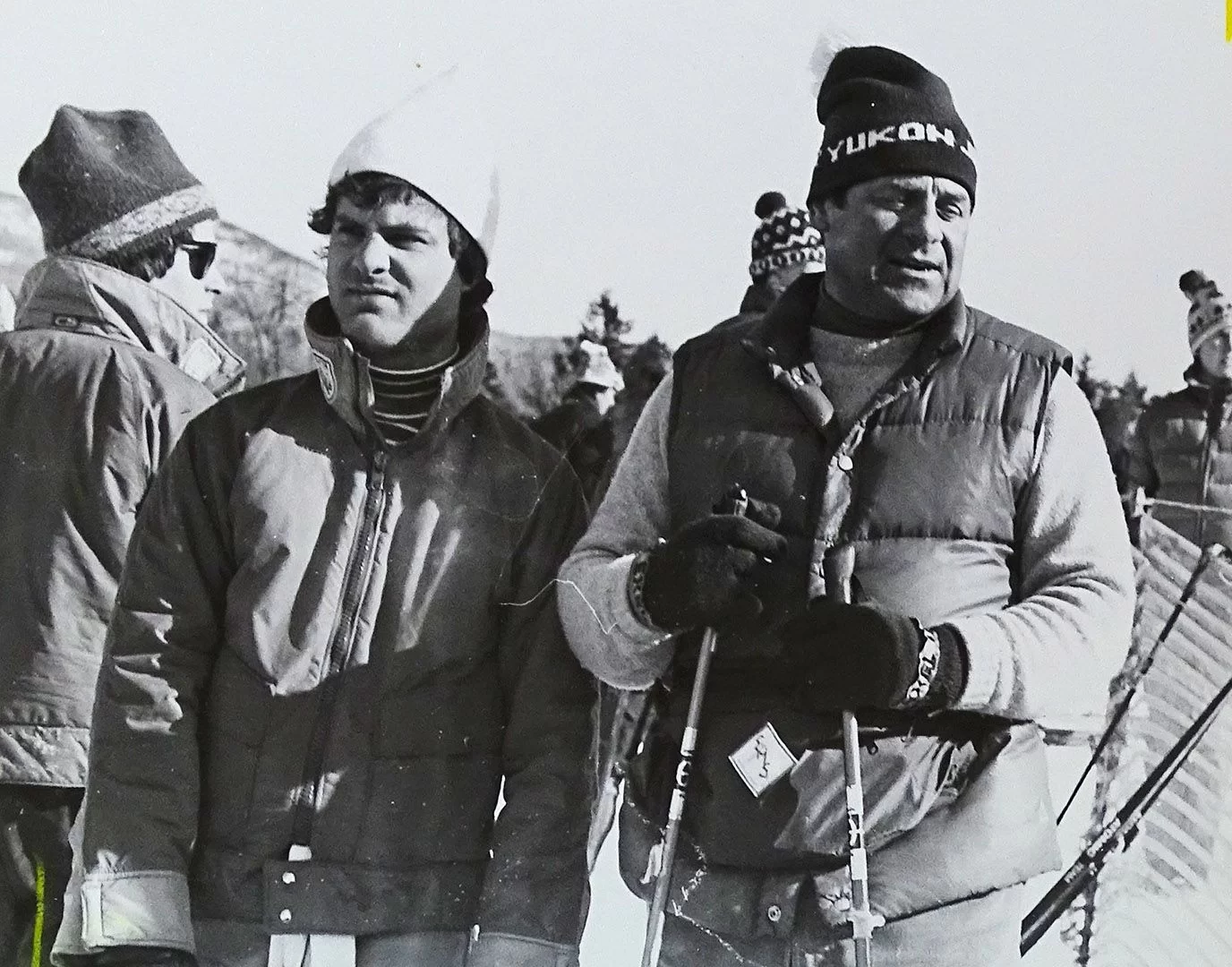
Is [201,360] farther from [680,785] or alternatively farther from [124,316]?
[680,785]

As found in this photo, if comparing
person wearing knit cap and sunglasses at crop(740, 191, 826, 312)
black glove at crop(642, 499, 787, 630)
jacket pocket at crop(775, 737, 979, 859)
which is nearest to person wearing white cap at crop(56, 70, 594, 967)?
black glove at crop(642, 499, 787, 630)

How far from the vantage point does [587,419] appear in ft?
7.25

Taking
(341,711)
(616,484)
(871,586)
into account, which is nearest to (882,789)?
(871,586)

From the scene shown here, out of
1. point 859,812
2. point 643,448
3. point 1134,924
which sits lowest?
point 1134,924

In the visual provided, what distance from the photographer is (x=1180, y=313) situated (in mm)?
2227

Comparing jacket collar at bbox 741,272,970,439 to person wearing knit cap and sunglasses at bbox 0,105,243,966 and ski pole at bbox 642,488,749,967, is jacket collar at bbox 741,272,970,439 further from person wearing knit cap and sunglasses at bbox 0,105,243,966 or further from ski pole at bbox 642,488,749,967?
person wearing knit cap and sunglasses at bbox 0,105,243,966

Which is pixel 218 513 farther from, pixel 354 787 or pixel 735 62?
pixel 735 62

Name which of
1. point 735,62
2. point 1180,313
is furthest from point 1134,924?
point 735,62

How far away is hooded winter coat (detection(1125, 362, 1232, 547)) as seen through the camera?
2158 mm

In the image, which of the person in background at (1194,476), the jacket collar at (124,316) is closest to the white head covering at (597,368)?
the jacket collar at (124,316)

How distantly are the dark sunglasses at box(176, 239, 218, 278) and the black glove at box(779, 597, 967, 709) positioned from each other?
43.0 inches

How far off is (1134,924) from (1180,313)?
2.71 feet

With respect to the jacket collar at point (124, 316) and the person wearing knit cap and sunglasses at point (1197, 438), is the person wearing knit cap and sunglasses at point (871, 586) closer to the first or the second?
the person wearing knit cap and sunglasses at point (1197, 438)

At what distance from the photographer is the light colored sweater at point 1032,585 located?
71.1 inches
